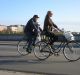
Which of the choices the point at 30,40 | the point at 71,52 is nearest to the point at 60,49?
the point at 71,52

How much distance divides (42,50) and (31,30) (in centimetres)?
129

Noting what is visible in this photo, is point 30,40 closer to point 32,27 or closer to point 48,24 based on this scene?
point 32,27

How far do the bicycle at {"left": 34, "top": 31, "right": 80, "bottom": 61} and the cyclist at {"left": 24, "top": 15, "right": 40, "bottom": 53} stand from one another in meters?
0.75

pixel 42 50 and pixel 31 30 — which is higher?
pixel 31 30

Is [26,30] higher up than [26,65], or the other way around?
[26,30]

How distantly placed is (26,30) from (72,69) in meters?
4.15

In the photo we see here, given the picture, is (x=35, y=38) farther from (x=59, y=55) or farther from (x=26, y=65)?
(x=26, y=65)

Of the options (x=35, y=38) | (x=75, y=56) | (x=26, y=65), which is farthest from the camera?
(x=35, y=38)

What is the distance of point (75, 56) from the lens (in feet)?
43.0

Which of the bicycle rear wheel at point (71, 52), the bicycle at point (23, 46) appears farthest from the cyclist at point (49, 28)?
the bicycle at point (23, 46)

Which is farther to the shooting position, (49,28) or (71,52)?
(49,28)

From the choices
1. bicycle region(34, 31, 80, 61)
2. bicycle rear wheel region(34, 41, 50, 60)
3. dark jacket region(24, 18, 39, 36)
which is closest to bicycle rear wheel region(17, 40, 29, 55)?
dark jacket region(24, 18, 39, 36)

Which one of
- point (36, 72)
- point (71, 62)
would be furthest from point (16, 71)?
point (71, 62)

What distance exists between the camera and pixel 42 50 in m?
13.7
